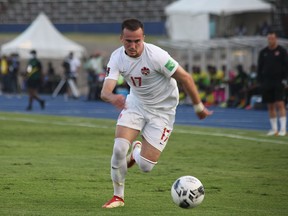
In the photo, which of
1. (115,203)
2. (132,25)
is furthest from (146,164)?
(132,25)

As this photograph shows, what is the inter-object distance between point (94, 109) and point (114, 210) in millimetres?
24947

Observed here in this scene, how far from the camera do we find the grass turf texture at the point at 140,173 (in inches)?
414

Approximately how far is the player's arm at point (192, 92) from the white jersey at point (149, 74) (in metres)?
Result: 0.08

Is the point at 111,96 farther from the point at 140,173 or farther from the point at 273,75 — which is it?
the point at 273,75

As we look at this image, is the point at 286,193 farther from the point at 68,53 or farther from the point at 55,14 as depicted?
the point at 55,14

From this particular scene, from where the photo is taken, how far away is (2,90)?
50.5 m

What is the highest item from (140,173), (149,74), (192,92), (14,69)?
(149,74)

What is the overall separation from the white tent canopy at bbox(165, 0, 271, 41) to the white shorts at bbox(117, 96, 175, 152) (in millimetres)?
25366

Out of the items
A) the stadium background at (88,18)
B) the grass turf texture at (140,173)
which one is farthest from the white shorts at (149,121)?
the stadium background at (88,18)

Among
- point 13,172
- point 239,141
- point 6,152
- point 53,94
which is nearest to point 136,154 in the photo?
point 13,172

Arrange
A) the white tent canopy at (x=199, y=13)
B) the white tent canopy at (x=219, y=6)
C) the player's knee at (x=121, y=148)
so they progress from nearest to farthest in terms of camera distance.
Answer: the player's knee at (x=121, y=148) → the white tent canopy at (x=219, y=6) → the white tent canopy at (x=199, y=13)

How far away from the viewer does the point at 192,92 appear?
1017 centimetres

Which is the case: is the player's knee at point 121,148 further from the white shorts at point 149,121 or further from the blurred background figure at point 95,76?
the blurred background figure at point 95,76

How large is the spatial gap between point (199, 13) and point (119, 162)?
26159mm
